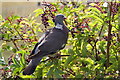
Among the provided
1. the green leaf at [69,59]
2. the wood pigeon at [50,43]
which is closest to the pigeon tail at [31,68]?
the wood pigeon at [50,43]

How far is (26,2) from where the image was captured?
3.15 meters

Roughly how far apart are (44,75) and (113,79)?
301 mm

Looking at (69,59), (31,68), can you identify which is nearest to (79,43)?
(69,59)

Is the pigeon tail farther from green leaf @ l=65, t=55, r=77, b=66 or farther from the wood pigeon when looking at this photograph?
green leaf @ l=65, t=55, r=77, b=66

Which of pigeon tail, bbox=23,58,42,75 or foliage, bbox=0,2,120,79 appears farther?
foliage, bbox=0,2,120,79

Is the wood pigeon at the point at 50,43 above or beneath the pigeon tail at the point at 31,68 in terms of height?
above

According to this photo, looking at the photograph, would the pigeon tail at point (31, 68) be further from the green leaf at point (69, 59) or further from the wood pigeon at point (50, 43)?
the green leaf at point (69, 59)

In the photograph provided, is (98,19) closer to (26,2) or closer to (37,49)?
(37,49)

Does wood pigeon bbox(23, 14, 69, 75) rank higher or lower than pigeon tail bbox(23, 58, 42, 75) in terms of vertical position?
higher

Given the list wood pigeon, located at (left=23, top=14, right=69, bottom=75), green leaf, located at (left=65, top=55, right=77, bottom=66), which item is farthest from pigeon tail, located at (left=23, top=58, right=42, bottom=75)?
green leaf, located at (left=65, top=55, right=77, bottom=66)

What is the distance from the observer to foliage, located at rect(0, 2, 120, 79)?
1.04 metres

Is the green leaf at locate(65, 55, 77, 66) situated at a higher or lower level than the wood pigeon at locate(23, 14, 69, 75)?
lower

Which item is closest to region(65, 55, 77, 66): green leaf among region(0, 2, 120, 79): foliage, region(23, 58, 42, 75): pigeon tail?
region(0, 2, 120, 79): foliage

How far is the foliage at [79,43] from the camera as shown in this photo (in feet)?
3.43
